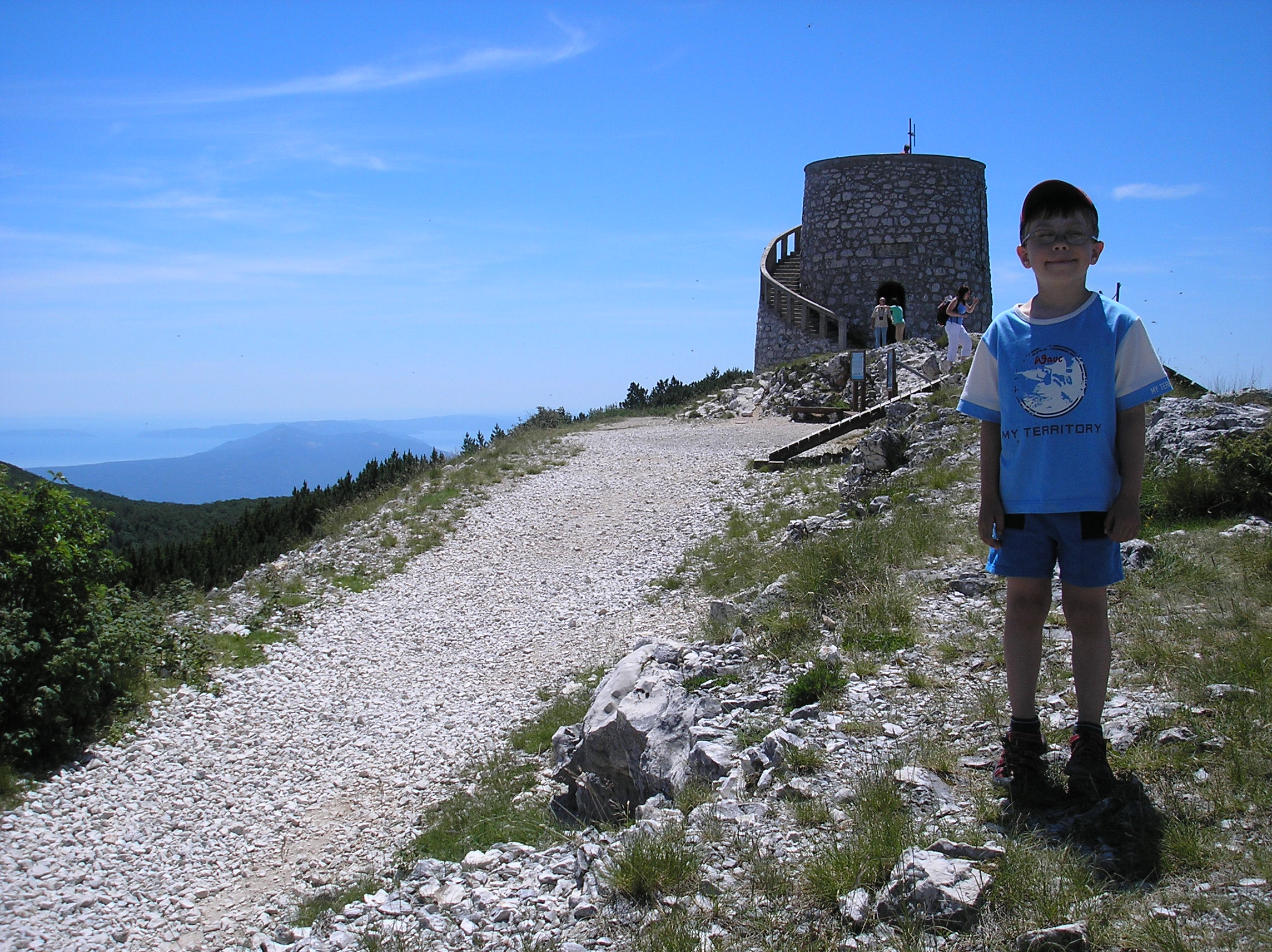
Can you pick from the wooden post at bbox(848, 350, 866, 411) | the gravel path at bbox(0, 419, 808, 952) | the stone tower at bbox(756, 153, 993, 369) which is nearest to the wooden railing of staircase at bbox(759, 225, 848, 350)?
the stone tower at bbox(756, 153, 993, 369)

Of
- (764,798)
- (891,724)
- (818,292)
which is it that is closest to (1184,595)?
(891,724)

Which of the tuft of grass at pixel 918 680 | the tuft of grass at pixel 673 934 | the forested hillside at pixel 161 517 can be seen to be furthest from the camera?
the forested hillside at pixel 161 517

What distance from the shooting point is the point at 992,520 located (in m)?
3.53

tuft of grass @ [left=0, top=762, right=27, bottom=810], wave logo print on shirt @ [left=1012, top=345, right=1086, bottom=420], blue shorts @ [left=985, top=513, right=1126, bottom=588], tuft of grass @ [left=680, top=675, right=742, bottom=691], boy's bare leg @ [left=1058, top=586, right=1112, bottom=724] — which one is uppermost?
wave logo print on shirt @ [left=1012, top=345, right=1086, bottom=420]

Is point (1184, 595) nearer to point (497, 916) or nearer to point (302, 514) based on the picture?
point (497, 916)

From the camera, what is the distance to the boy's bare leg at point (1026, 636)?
3.49 meters

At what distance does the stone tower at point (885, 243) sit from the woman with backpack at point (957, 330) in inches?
338

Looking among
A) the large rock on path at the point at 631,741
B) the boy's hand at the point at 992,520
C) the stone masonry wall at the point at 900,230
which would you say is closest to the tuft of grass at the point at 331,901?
the large rock on path at the point at 631,741

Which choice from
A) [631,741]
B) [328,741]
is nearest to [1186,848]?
[631,741]

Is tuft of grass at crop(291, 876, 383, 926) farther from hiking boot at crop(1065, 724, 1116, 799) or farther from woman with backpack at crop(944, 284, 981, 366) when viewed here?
woman with backpack at crop(944, 284, 981, 366)

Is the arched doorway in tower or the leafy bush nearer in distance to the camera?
the leafy bush

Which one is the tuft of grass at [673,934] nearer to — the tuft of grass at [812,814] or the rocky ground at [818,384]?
the tuft of grass at [812,814]

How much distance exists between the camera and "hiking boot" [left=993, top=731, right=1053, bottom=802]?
3.44 metres

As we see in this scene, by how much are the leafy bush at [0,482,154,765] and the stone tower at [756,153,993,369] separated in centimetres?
2076
